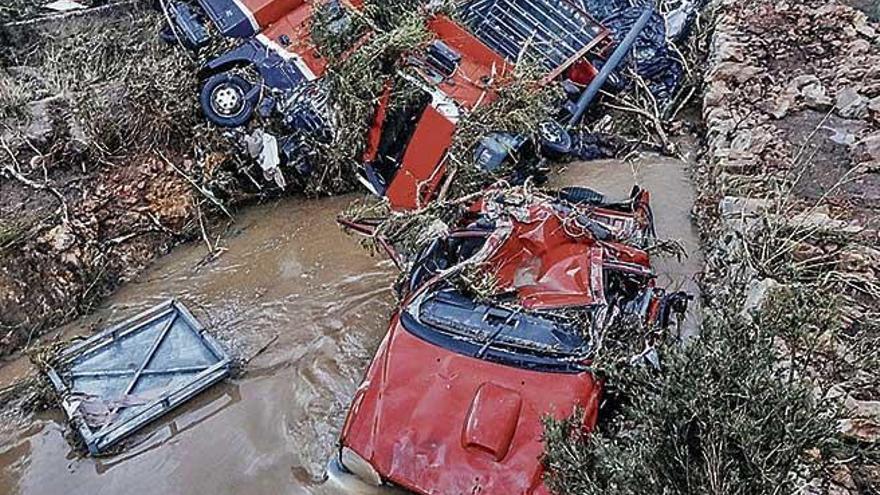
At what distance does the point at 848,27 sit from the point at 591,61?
299 cm

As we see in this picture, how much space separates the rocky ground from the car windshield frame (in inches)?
45.5

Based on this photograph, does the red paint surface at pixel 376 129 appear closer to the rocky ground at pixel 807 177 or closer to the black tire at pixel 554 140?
the black tire at pixel 554 140

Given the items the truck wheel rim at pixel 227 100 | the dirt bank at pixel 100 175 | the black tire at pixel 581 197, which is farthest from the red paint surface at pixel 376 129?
the black tire at pixel 581 197

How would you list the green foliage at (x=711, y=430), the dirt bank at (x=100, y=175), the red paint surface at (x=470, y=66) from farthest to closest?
the red paint surface at (x=470, y=66), the dirt bank at (x=100, y=175), the green foliage at (x=711, y=430)

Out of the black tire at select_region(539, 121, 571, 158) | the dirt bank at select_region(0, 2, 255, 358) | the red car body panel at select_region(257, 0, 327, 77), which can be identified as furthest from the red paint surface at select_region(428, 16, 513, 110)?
the dirt bank at select_region(0, 2, 255, 358)

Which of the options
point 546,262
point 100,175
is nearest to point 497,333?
point 546,262

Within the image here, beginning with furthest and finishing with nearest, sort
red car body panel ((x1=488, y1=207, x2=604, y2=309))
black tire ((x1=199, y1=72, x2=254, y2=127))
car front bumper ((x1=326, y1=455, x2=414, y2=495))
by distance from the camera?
black tire ((x1=199, y1=72, x2=254, y2=127)) < red car body panel ((x1=488, y1=207, x2=604, y2=309)) < car front bumper ((x1=326, y1=455, x2=414, y2=495))

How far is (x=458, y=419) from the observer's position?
509cm

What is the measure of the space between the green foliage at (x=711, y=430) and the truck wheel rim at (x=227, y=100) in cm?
531

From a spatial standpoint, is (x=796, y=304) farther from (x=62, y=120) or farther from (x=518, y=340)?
(x=62, y=120)

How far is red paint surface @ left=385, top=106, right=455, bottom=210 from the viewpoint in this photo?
314 inches

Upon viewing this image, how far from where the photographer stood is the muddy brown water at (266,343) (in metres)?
6.26

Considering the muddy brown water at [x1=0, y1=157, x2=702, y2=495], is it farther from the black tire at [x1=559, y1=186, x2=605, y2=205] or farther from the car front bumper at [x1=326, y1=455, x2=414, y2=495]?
the black tire at [x1=559, y1=186, x2=605, y2=205]

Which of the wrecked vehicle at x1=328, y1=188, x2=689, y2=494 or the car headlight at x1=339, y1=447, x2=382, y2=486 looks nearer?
the wrecked vehicle at x1=328, y1=188, x2=689, y2=494
